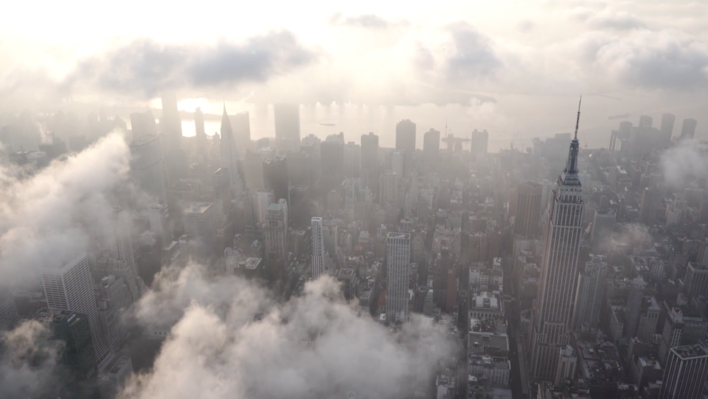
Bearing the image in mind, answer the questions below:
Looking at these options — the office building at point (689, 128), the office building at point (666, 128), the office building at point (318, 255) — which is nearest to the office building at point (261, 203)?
the office building at point (318, 255)

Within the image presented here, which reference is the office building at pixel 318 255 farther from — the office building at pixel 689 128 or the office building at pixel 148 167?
the office building at pixel 689 128

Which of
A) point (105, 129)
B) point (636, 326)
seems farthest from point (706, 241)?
point (105, 129)

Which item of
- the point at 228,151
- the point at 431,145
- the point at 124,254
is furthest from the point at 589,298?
the point at 228,151

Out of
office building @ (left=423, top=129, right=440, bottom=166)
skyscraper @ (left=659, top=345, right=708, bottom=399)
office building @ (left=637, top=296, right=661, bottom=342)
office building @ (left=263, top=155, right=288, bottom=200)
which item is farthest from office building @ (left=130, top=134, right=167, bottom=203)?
skyscraper @ (left=659, top=345, right=708, bottom=399)

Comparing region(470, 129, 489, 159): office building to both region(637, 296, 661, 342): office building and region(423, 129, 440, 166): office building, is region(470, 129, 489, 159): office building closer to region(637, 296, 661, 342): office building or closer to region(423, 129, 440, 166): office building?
region(423, 129, 440, 166): office building

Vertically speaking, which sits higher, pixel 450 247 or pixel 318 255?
pixel 318 255

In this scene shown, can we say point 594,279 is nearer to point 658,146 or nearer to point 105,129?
point 658,146

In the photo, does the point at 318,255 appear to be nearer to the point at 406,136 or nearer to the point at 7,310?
the point at 7,310
